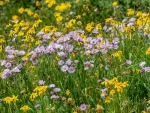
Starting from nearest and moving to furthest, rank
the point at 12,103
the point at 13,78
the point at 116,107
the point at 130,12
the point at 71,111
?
the point at 116,107 < the point at 71,111 < the point at 12,103 < the point at 13,78 < the point at 130,12

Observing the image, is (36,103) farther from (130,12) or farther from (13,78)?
(130,12)

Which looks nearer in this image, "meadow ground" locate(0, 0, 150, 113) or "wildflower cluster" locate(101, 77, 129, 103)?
"wildflower cluster" locate(101, 77, 129, 103)

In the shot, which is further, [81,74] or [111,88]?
[81,74]

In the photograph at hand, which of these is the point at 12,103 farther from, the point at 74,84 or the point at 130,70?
the point at 130,70

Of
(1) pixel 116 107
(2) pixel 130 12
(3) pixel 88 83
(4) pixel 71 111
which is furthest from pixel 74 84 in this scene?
(2) pixel 130 12

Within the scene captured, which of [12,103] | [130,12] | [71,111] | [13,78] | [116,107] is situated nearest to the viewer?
[116,107]

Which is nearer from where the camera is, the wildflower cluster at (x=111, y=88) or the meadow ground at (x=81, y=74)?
the wildflower cluster at (x=111, y=88)

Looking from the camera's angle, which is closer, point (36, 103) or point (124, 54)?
point (36, 103)

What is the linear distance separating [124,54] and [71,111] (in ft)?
2.86

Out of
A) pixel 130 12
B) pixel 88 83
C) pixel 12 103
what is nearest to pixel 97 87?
pixel 88 83

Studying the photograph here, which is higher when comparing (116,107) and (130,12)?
(130,12)

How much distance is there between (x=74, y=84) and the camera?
134 inches

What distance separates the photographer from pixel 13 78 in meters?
3.61

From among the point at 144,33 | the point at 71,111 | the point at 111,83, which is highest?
the point at 144,33
